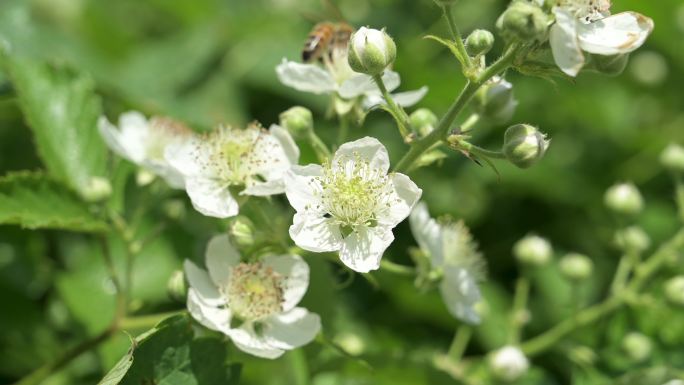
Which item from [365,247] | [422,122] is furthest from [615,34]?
[365,247]

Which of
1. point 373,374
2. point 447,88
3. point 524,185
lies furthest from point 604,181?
point 373,374

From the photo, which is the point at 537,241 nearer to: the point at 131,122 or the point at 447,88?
the point at 447,88

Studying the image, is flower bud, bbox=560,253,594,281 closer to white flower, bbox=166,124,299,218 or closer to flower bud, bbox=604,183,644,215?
flower bud, bbox=604,183,644,215

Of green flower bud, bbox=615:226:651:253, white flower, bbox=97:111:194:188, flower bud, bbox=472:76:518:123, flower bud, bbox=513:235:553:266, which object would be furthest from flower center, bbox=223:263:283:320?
green flower bud, bbox=615:226:651:253

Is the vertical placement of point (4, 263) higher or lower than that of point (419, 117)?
lower

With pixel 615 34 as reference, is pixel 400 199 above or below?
below

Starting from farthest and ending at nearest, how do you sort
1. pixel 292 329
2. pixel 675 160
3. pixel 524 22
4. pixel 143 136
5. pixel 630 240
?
pixel 675 160 → pixel 630 240 → pixel 143 136 → pixel 292 329 → pixel 524 22

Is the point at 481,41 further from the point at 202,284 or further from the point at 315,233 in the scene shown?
the point at 202,284

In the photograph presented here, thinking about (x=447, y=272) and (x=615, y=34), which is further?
(x=447, y=272)
